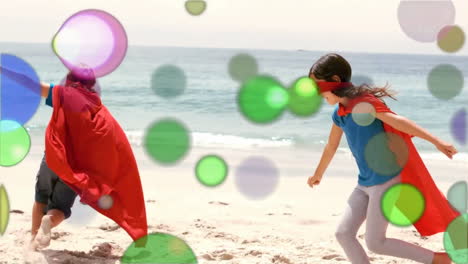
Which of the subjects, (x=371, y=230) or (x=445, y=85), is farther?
(x=445, y=85)

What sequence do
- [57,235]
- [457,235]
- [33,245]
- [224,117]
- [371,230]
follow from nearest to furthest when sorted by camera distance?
[371,230], [457,235], [33,245], [57,235], [224,117]

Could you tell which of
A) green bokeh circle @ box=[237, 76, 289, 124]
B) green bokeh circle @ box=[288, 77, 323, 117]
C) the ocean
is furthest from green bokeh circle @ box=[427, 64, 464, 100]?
green bokeh circle @ box=[237, 76, 289, 124]

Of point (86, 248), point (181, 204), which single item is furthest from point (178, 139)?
point (86, 248)

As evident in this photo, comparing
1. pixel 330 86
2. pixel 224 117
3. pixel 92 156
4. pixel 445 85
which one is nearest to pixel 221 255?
pixel 92 156

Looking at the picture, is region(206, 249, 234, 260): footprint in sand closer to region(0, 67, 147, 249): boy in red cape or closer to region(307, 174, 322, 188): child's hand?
region(0, 67, 147, 249): boy in red cape

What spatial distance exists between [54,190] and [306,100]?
17.9m

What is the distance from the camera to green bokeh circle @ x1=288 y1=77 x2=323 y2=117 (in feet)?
10.7

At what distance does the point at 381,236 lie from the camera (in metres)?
3.04

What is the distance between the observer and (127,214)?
3.63 meters

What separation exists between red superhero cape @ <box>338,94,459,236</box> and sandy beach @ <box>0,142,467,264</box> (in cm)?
82

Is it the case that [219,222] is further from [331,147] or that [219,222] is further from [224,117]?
[224,117]

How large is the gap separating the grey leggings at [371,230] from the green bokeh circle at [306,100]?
0.57 m

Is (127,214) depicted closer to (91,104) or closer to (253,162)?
(91,104)

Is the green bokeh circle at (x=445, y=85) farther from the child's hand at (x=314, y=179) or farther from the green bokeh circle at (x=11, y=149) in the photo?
the child's hand at (x=314, y=179)
